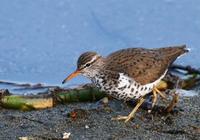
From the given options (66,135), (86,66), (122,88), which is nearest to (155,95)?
(122,88)

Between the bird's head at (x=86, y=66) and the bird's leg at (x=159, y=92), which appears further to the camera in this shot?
the bird's leg at (x=159, y=92)

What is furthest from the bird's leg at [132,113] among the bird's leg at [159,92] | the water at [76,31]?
the water at [76,31]

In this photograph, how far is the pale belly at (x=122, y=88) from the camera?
5.93 metres

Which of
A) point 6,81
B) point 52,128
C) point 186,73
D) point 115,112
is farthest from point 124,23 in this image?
point 52,128

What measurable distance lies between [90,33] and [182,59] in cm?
121

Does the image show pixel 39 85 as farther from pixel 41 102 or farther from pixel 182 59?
pixel 182 59

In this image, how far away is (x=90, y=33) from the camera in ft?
27.1

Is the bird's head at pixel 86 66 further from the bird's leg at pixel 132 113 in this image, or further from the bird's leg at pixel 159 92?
the bird's leg at pixel 159 92

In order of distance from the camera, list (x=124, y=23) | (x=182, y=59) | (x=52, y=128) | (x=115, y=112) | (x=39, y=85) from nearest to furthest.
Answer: (x=52, y=128), (x=115, y=112), (x=39, y=85), (x=182, y=59), (x=124, y=23)

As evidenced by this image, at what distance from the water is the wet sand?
1.33m

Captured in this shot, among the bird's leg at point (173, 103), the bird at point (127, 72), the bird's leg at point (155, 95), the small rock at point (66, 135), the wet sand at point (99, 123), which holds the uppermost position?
the bird at point (127, 72)

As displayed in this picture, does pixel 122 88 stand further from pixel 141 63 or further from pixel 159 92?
pixel 159 92

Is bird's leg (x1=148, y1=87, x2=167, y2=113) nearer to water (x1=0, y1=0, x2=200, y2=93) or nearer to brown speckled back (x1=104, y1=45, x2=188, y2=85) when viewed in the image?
brown speckled back (x1=104, y1=45, x2=188, y2=85)

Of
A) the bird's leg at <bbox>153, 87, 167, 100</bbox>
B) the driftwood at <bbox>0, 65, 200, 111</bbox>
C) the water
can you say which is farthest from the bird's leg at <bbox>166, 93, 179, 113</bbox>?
the water
